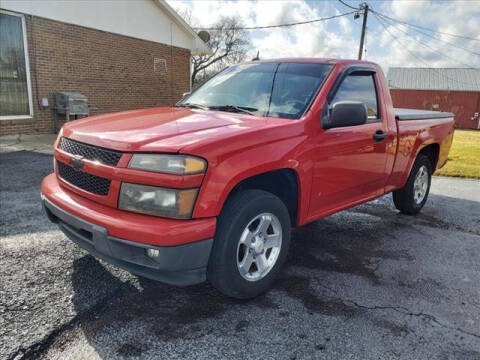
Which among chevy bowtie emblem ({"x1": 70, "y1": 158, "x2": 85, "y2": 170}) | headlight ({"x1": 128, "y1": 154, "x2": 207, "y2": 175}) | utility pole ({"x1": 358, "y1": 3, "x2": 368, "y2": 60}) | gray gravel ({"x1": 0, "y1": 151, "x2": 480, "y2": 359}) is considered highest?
utility pole ({"x1": 358, "y1": 3, "x2": 368, "y2": 60})

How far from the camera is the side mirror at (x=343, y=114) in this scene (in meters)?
3.13

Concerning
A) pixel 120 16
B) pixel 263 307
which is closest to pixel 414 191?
pixel 263 307

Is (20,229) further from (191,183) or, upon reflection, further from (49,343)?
(191,183)

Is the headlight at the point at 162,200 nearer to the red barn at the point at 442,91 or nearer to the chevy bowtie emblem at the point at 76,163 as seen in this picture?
the chevy bowtie emblem at the point at 76,163

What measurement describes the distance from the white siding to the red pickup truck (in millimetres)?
8640

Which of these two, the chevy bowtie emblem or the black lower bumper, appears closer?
the black lower bumper

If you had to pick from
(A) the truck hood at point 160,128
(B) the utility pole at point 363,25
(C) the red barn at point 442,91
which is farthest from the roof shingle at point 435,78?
(A) the truck hood at point 160,128

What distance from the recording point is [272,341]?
2424 mm

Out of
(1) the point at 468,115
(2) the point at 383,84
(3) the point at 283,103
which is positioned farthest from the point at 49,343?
(1) the point at 468,115

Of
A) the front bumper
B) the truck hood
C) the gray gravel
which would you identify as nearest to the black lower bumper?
the front bumper

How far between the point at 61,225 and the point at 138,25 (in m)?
12.0

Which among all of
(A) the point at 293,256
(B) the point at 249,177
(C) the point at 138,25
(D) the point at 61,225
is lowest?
(A) the point at 293,256

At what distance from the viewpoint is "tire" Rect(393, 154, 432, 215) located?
16.6 ft

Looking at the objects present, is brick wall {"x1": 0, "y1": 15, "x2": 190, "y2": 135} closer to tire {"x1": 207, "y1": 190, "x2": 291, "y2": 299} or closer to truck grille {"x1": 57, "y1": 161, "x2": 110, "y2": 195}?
truck grille {"x1": 57, "y1": 161, "x2": 110, "y2": 195}
